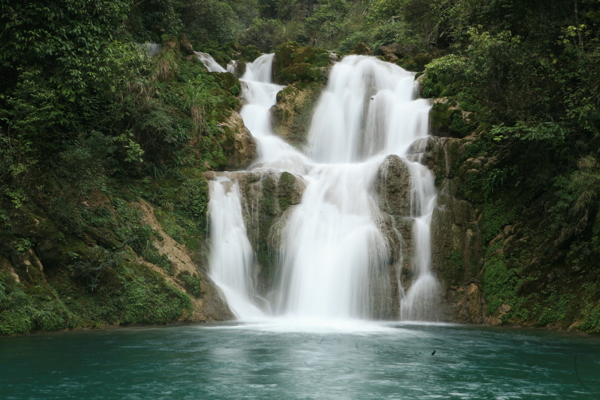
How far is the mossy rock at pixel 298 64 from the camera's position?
87.3 feet

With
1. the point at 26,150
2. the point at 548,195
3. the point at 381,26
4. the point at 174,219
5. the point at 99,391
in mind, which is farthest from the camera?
the point at 381,26

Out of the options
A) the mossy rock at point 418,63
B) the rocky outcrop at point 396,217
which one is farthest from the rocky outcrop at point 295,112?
the rocky outcrop at point 396,217

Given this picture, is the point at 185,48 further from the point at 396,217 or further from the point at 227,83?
the point at 396,217

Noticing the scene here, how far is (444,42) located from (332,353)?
21.7m

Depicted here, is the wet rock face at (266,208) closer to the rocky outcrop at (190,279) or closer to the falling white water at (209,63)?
the rocky outcrop at (190,279)

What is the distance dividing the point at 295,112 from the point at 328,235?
8.51 metres

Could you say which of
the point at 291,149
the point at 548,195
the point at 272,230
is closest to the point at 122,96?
the point at 272,230

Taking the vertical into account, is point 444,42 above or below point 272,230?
above

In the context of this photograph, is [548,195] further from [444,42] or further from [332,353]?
[444,42]

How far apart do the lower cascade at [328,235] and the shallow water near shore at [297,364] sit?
9.90ft

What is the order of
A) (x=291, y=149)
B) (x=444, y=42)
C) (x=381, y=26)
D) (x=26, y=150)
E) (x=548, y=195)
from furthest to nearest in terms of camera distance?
(x=381, y=26), (x=444, y=42), (x=291, y=149), (x=548, y=195), (x=26, y=150)

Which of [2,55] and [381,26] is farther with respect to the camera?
[381,26]

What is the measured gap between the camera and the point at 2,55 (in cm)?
1358

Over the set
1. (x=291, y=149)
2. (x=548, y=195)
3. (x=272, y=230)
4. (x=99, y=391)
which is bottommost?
(x=99, y=391)
